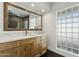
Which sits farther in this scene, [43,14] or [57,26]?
[43,14]

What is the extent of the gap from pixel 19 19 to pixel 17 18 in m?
0.09

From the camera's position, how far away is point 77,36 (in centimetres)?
251

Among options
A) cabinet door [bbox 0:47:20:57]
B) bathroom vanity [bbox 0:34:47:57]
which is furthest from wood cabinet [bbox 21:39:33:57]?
cabinet door [bbox 0:47:20:57]

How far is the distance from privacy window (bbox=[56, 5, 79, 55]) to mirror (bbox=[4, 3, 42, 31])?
1.04 metres

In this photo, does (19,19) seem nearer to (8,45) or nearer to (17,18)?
(17,18)

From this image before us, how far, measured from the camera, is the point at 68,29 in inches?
111

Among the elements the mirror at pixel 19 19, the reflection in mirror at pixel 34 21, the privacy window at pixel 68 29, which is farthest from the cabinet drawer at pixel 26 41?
the privacy window at pixel 68 29

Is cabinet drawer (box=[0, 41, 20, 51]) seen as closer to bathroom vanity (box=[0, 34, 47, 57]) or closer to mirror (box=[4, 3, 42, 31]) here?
bathroom vanity (box=[0, 34, 47, 57])

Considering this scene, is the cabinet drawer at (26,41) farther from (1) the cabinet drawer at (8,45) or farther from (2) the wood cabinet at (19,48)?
(1) the cabinet drawer at (8,45)

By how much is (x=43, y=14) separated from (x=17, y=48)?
8.38ft

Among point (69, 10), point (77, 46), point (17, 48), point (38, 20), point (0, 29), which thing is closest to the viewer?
point (17, 48)

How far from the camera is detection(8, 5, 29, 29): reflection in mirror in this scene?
2.27 m

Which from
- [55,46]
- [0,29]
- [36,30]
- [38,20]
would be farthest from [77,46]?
[0,29]

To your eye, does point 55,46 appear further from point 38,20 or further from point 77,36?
point 38,20
